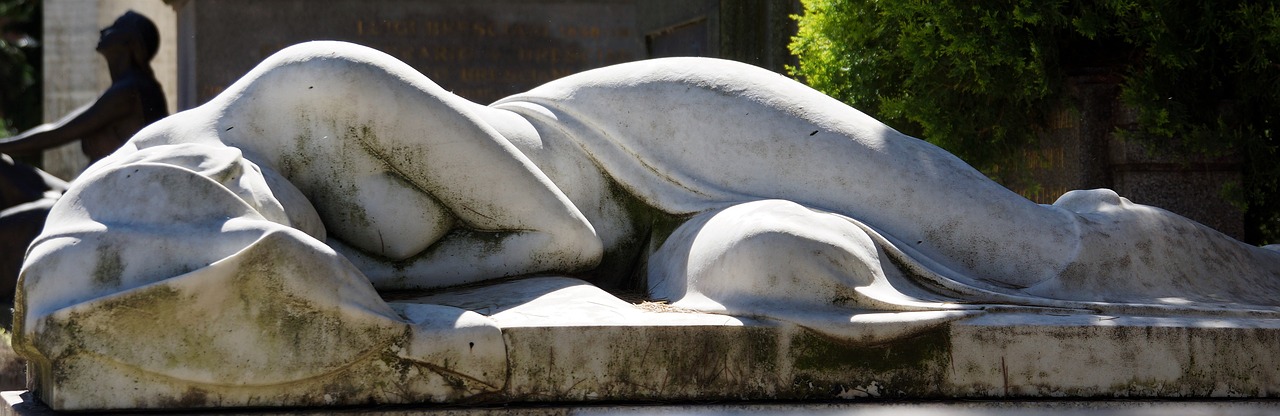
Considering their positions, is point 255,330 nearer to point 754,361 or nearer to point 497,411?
point 497,411

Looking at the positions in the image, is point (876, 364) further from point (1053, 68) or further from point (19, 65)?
point (19, 65)

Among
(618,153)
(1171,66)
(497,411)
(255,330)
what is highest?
(1171,66)

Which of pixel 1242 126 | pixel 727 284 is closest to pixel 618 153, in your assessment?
pixel 727 284

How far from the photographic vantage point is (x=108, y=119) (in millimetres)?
8781

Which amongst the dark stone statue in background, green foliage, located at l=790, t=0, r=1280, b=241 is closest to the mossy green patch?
green foliage, located at l=790, t=0, r=1280, b=241

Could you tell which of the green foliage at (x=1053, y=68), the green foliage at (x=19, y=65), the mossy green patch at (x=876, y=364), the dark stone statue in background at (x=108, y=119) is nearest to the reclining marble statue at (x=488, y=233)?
the mossy green patch at (x=876, y=364)

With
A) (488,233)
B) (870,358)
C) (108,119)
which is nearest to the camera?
(870,358)

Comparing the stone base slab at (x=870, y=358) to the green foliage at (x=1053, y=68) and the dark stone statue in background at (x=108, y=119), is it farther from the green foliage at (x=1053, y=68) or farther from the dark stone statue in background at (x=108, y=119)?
the dark stone statue in background at (x=108, y=119)

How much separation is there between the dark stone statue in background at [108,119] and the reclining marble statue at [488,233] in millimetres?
4723

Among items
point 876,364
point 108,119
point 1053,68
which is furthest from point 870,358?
point 108,119

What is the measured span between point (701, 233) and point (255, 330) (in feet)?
3.66

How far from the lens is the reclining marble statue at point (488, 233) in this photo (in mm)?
2695

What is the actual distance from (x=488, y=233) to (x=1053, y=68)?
282 centimetres

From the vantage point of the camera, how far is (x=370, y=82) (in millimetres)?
3230
